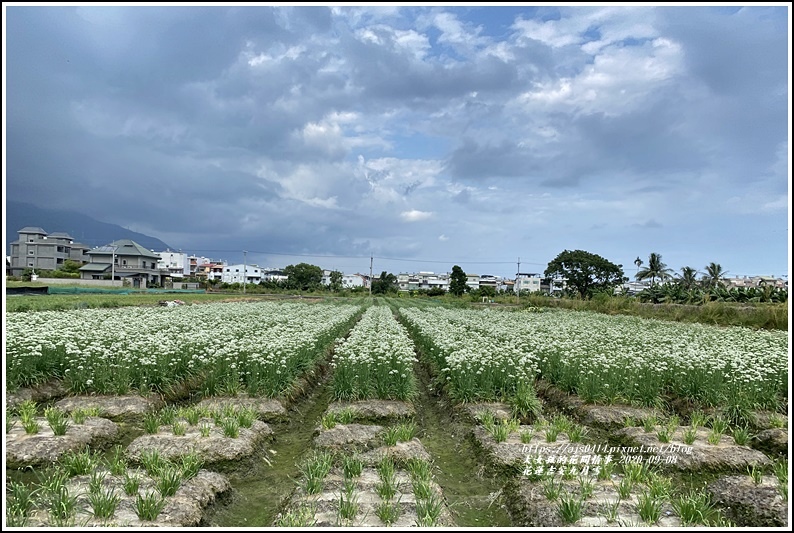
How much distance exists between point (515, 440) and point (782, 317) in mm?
24407

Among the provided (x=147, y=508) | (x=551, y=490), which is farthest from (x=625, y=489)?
(x=147, y=508)

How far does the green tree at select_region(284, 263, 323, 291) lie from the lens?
98.8 meters

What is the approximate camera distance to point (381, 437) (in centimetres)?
664

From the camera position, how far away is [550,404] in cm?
941

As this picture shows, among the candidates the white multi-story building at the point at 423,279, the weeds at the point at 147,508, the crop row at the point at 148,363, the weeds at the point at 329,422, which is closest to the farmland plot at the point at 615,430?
the weeds at the point at 329,422

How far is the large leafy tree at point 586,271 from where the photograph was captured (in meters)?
82.1

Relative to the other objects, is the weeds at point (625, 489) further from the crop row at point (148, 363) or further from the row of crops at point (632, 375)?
the crop row at point (148, 363)

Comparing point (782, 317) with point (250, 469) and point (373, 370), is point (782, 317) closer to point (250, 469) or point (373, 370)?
point (373, 370)

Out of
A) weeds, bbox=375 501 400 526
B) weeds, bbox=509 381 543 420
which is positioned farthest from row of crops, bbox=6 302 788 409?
weeds, bbox=375 501 400 526

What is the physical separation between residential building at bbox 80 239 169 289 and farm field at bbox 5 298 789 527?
7554cm

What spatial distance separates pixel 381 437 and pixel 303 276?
317 feet

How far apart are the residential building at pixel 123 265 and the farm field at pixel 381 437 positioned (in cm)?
7554

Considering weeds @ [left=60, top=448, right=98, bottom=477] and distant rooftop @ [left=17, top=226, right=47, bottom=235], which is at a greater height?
distant rooftop @ [left=17, top=226, right=47, bottom=235]

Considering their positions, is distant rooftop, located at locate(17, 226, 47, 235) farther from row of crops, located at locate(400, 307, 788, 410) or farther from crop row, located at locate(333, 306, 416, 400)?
row of crops, located at locate(400, 307, 788, 410)
